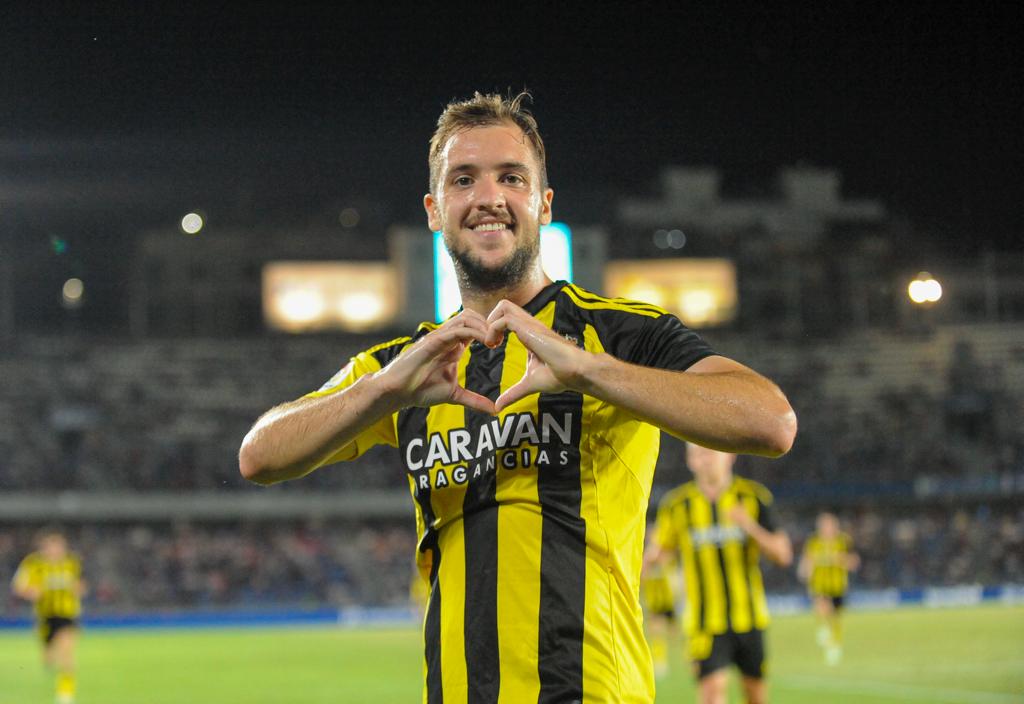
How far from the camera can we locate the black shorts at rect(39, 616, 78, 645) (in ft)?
52.6

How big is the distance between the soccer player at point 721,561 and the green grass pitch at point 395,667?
14.3 feet

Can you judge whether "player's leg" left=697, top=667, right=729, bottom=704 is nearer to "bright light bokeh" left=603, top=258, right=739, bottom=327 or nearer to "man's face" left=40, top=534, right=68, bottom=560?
"man's face" left=40, top=534, right=68, bottom=560

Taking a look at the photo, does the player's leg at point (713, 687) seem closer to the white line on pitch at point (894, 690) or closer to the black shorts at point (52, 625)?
the white line on pitch at point (894, 690)

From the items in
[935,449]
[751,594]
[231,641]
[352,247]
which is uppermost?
[352,247]

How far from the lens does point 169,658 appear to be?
20.6 meters

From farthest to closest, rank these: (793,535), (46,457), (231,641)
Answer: (46,457), (793,535), (231,641)

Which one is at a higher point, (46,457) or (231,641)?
(46,457)

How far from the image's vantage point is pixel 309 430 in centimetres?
250

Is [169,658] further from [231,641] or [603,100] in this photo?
[603,100]

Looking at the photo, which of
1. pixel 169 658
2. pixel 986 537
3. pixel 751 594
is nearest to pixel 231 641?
pixel 169 658

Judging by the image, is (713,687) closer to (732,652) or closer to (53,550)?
(732,652)

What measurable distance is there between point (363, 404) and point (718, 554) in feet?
23.2

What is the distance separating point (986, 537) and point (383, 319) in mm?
24980

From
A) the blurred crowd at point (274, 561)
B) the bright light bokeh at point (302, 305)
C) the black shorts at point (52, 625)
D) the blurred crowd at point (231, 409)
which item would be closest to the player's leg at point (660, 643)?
the black shorts at point (52, 625)
